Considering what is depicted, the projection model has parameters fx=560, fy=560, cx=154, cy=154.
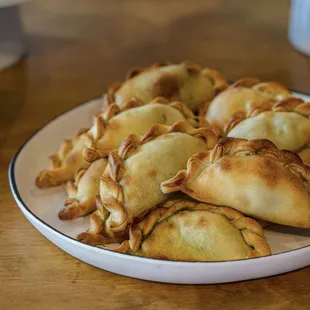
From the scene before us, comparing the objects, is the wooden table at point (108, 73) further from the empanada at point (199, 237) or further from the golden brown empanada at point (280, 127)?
the golden brown empanada at point (280, 127)

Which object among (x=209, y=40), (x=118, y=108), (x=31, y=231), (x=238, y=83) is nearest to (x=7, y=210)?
(x=31, y=231)

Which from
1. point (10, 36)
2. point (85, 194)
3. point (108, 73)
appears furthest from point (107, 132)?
point (10, 36)

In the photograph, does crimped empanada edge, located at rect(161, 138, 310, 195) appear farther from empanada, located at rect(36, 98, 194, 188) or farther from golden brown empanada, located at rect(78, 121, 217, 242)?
empanada, located at rect(36, 98, 194, 188)

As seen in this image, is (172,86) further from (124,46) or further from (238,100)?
(124,46)

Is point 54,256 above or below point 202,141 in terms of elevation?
below

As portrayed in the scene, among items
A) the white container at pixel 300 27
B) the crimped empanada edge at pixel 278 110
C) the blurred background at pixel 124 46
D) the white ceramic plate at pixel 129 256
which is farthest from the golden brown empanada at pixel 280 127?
the white container at pixel 300 27

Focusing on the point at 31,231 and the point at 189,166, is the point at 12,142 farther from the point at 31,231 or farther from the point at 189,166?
the point at 189,166

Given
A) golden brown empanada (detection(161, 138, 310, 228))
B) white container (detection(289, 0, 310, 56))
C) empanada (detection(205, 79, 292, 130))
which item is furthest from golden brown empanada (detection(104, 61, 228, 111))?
white container (detection(289, 0, 310, 56))
